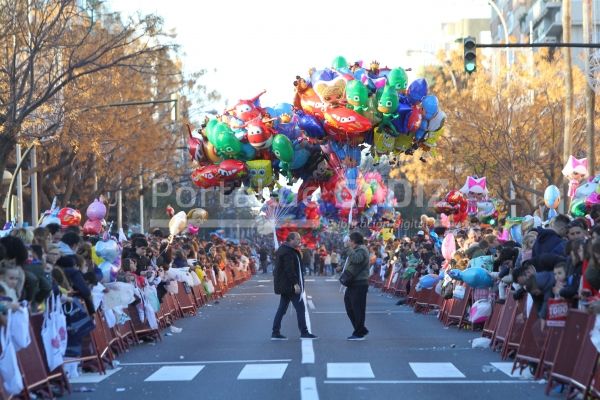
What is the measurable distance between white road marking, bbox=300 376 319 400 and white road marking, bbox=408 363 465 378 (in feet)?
4.20

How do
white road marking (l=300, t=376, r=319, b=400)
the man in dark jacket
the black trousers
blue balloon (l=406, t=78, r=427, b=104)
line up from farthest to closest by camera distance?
1. blue balloon (l=406, t=78, r=427, b=104)
2. the black trousers
3. the man in dark jacket
4. white road marking (l=300, t=376, r=319, b=400)

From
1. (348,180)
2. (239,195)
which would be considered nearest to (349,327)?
(348,180)

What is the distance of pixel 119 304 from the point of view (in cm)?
1692

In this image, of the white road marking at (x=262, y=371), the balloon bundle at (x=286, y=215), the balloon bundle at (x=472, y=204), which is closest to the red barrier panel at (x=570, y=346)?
the white road marking at (x=262, y=371)

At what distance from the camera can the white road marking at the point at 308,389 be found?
486 inches

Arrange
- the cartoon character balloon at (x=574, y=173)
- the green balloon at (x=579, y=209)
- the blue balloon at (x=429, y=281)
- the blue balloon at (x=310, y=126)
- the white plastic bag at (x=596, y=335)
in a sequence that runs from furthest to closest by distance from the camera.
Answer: the blue balloon at (x=310, y=126)
the blue balloon at (x=429, y=281)
the cartoon character balloon at (x=574, y=173)
the green balloon at (x=579, y=209)
the white plastic bag at (x=596, y=335)

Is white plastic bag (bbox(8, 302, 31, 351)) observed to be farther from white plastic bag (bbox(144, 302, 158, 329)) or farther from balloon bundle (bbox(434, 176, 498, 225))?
balloon bundle (bbox(434, 176, 498, 225))

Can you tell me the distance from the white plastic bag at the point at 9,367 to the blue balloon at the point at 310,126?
2232 cm

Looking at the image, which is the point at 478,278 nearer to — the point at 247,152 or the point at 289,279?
the point at 289,279

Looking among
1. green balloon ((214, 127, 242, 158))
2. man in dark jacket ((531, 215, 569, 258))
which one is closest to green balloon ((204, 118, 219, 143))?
green balloon ((214, 127, 242, 158))

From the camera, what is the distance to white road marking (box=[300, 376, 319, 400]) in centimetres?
1234

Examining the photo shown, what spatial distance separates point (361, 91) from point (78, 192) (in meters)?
21.0

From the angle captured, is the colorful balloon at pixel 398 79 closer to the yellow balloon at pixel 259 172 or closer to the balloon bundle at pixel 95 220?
the yellow balloon at pixel 259 172

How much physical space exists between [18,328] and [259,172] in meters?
24.0
